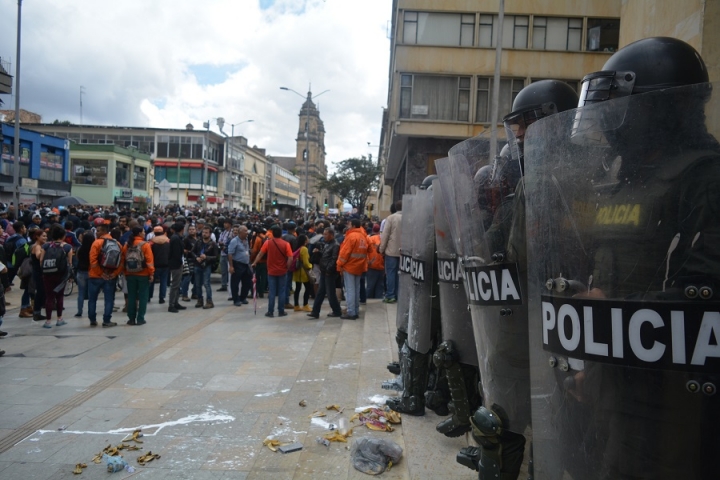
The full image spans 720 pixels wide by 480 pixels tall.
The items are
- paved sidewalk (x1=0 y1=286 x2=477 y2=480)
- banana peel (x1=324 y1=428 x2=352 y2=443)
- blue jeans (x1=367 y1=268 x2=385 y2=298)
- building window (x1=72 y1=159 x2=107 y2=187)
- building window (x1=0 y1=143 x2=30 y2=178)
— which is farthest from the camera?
building window (x1=72 y1=159 x2=107 y2=187)

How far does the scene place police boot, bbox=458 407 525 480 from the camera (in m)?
2.49

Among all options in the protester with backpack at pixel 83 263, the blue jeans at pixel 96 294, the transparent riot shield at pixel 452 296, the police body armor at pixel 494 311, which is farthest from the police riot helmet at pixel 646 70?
the protester with backpack at pixel 83 263

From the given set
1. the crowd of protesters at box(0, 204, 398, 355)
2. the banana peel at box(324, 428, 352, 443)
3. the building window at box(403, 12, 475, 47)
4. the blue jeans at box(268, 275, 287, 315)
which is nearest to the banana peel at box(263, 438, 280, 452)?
the banana peel at box(324, 428, 352, 443)

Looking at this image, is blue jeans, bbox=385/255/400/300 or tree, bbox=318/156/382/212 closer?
blue jeans, bbox=385/255/400/300

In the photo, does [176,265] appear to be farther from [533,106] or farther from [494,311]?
[494,311]

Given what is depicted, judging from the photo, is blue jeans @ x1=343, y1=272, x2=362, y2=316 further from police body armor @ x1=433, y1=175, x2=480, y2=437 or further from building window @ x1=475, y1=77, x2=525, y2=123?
building window @ x1=475, y1=77, x2=525, y2=123

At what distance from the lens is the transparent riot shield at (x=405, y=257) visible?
5.10 m

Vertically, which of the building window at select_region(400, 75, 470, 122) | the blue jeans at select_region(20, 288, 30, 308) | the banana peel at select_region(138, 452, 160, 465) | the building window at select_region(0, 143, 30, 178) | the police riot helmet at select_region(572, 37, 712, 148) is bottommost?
the banana peel at select_region(138, 452, 160, 465)

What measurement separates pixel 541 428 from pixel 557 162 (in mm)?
838

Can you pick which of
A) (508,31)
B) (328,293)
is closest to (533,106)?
(328,293)

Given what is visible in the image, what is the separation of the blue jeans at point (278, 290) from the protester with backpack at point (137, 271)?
7.46 feet

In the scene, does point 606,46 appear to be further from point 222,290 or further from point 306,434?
point 306,434

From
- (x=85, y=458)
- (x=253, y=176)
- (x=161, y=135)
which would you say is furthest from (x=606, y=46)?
(x=253, y=176)

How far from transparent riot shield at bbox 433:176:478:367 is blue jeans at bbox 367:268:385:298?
29.7 feet
